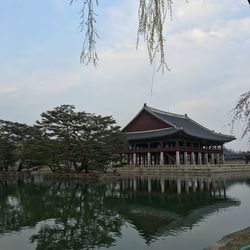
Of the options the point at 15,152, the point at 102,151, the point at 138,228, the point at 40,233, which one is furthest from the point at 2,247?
the point at 15,152

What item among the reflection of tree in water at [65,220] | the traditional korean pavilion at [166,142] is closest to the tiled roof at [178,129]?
the traditional korean pavilion at [166,142]

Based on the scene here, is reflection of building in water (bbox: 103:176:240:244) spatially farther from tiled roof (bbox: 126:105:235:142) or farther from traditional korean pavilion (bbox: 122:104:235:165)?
tiled roof (bbox: 126:105:235:142)

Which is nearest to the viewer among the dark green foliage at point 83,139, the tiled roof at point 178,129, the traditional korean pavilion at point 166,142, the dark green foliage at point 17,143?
the dark green foliage at point 83,139

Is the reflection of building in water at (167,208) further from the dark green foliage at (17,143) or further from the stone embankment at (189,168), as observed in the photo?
the dark green foliage at (17,143)

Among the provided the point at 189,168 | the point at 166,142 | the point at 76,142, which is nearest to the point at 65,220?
the point at 76,142

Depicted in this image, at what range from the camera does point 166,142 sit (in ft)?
192

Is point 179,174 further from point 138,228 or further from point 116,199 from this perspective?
point 138,228

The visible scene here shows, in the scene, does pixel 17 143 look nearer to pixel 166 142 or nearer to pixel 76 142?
pixel 76 142

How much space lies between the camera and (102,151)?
1705 inches

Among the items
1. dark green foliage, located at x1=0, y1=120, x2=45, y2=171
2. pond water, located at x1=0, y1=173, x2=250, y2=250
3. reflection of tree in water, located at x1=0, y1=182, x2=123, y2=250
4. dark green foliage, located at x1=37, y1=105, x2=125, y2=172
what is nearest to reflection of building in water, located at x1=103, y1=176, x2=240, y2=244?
pond water, located at x1=0, y1=173, x2=250, y2=250

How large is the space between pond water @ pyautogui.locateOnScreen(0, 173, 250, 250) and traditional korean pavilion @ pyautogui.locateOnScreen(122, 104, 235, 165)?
29.5 m

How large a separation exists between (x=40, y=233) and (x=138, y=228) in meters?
3.78

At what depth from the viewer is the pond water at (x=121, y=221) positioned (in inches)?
508

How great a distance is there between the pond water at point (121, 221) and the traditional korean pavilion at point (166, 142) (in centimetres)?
2952
